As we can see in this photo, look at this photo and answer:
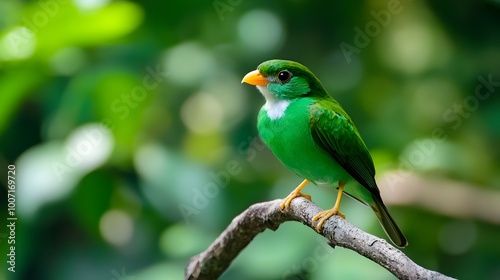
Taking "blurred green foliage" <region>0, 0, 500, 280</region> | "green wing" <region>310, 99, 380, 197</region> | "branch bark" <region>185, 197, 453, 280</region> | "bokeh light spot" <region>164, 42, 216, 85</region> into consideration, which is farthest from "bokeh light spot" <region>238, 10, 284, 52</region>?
"branch bark" <region>185, 197, 453, 280</region>

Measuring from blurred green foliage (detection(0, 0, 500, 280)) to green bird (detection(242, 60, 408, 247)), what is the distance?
4.29 feet

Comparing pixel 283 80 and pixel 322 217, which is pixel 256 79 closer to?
pixel 283 80

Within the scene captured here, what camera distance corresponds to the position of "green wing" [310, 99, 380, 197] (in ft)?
10.8

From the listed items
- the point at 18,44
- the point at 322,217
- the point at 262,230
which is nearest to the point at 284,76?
the point at 262,230

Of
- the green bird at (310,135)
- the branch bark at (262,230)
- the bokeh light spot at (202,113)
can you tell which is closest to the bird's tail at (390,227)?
the green bird at (310,135)

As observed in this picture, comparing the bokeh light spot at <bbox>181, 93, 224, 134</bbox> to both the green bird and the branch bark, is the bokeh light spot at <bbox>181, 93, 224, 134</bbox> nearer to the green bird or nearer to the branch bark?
the green bird

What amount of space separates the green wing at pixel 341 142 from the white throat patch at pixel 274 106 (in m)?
0.14

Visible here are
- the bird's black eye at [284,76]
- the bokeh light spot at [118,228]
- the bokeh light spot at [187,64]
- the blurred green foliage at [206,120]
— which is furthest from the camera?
the bokeh light spot at [187,64]

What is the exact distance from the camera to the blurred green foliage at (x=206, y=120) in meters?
4.90

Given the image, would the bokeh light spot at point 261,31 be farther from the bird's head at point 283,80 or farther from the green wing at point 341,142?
the green wing at point 341,142

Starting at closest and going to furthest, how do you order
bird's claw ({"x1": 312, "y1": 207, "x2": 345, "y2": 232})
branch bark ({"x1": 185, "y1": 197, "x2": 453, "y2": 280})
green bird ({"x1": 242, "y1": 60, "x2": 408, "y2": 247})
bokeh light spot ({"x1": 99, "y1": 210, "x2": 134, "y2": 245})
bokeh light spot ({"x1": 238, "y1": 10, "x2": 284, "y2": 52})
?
branch bark ({"x1": 185, "y1": 197, "x2": 453, "y2": 280}), bird's claw ({"x1": 312, "y1": 207, "x2": 345, "y2": 232}), green bird ({"x1": 242, "y1": 60, "x2": 408, "y2": 247}), bokeh light spot ({"x1": 99, "y1": 210, "x2": 134, "y2": 245}), bokeh light spot ({"x1": 238, "y1": 10, "x2": 284, "y2": 52})

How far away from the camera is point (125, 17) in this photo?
5.29m

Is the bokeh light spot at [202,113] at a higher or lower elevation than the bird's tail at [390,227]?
lower

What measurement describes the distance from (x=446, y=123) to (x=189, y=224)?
239cm
